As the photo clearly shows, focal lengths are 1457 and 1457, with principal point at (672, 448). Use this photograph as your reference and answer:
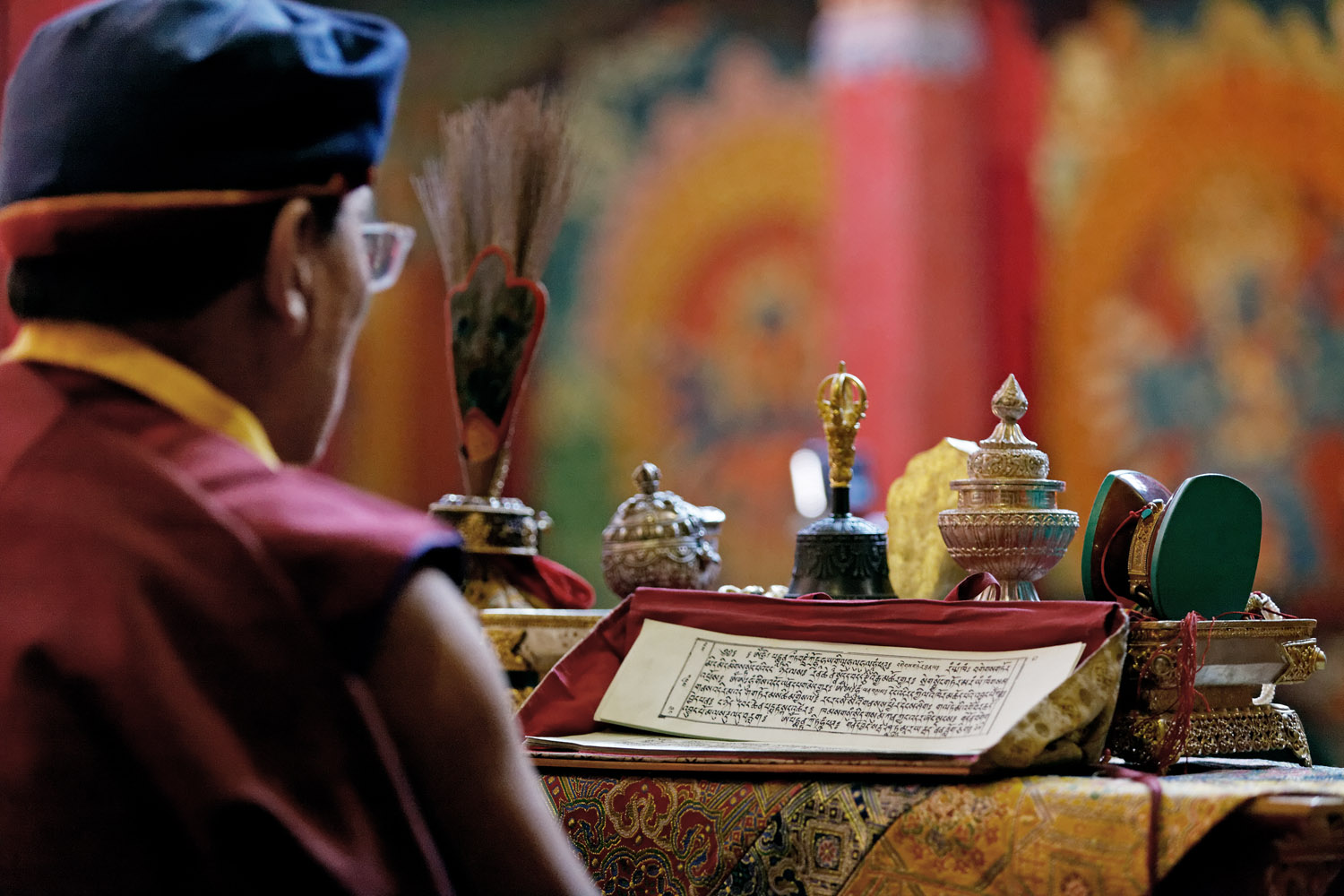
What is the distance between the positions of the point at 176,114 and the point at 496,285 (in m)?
1.28

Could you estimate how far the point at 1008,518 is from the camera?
1.45 meters

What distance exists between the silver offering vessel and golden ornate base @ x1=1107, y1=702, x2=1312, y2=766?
0.65 feet

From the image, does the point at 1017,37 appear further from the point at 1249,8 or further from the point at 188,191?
the point at 188,191

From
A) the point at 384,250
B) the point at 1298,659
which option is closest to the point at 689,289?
the point at 1298,659

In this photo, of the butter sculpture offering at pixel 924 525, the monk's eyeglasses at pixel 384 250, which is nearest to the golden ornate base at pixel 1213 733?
the butter sculpture offering at pixel 924 525

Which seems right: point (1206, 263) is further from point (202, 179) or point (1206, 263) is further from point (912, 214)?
point (202, 179)

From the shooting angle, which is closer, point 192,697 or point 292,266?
point 192,697

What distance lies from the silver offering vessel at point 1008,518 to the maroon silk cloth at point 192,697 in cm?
84

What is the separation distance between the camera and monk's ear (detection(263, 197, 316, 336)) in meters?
0.82

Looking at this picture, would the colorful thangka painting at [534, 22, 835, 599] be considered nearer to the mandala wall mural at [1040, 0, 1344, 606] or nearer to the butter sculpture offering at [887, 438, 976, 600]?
the mandala wall mural at [1040, 0, 1344, 606]

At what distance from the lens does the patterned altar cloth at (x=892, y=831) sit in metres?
1.13

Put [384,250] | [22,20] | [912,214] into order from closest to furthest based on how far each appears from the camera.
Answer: [384,250]
[22,20]
[912,214]

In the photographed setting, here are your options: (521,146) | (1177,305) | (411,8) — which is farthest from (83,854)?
(411,8)

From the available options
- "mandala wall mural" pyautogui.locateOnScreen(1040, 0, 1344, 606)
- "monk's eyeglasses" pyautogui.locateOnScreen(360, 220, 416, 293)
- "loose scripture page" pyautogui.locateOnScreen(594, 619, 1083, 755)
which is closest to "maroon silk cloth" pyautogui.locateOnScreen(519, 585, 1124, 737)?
"loose scripture page" pyautogui.locateOnScreen(594, 619, 1083, 755)
